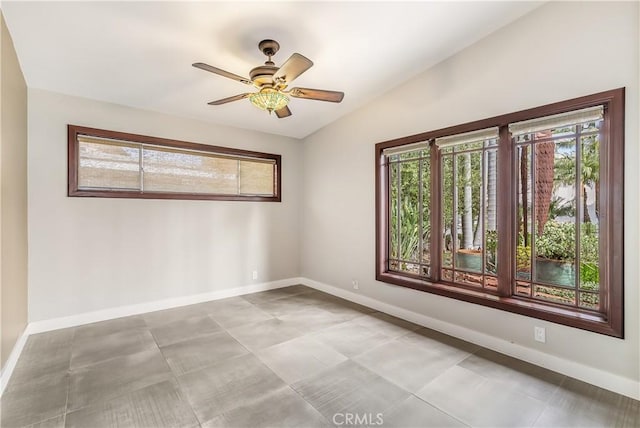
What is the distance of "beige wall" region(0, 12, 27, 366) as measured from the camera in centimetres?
240

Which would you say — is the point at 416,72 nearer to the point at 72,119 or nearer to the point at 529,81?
the point at 529,81

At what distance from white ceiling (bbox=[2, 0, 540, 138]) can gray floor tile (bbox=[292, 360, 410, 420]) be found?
3016 millimetres

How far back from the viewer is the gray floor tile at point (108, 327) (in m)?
3.40

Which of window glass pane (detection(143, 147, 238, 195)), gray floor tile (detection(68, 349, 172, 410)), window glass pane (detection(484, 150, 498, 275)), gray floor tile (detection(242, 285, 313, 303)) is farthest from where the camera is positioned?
gray floor tile (detection(242, 285, 313, 303))

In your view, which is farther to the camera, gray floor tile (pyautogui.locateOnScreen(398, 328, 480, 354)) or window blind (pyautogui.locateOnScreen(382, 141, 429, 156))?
window blind (pyautogui.locateOnScreen(382, 141, 429, 156))

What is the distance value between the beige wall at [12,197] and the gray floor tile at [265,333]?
6.25ft

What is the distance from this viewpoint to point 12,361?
263 cm

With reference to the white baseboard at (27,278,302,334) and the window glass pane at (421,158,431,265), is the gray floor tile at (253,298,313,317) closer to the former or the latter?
the white baseboard at (27,278,302,334)

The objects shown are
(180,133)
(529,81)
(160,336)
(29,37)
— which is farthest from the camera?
(180,133)

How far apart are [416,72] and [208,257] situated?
385 centimetres

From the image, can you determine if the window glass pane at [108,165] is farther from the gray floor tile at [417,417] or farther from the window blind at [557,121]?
the window blind at [557,121]

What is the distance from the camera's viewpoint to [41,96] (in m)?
3.46

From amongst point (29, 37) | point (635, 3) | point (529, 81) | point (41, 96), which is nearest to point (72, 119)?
point (41, 96)

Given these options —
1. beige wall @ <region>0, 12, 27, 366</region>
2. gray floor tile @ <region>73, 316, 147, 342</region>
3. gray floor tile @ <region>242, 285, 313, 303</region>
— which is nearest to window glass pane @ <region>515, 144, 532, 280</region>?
gray floor tile @ <region>242, 285, 313, 303</region>
